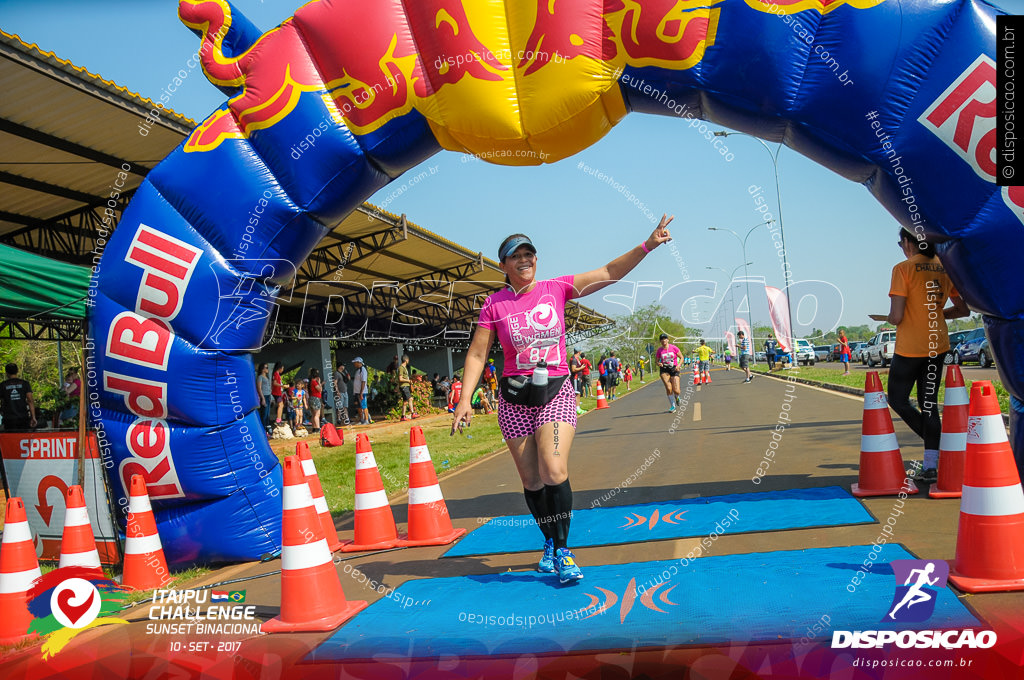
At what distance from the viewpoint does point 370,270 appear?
20.1 metres

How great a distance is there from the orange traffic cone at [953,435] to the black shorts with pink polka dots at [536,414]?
2465mm

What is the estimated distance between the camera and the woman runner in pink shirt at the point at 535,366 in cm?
430

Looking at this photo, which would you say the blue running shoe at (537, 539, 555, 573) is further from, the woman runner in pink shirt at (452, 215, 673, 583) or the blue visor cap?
the blue visor cap

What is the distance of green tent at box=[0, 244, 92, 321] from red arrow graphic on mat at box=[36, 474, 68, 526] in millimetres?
1635

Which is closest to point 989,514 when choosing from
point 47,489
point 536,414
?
point 536,414

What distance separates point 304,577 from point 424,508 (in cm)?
184

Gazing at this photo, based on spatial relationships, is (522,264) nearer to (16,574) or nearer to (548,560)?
(548,560)

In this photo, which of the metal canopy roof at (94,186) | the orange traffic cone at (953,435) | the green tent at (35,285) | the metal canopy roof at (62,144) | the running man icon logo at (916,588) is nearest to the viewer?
the running man icon logo at (916,588)

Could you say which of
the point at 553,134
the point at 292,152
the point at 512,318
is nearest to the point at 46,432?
the point at 292,152

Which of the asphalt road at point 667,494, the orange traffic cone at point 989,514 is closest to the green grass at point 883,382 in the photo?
the orange traffic cone at point 989,514

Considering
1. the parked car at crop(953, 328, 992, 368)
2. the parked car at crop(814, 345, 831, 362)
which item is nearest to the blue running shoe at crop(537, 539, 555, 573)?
the parked car at crop(953, 328, 992, 368)

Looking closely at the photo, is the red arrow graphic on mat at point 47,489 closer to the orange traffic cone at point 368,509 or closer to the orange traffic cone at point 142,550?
the orange traffic cone at point 142,550

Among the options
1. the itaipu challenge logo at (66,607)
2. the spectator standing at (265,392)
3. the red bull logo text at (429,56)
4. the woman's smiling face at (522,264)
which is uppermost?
the red bull logo text at (429,56)

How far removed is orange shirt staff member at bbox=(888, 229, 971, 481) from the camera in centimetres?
532
